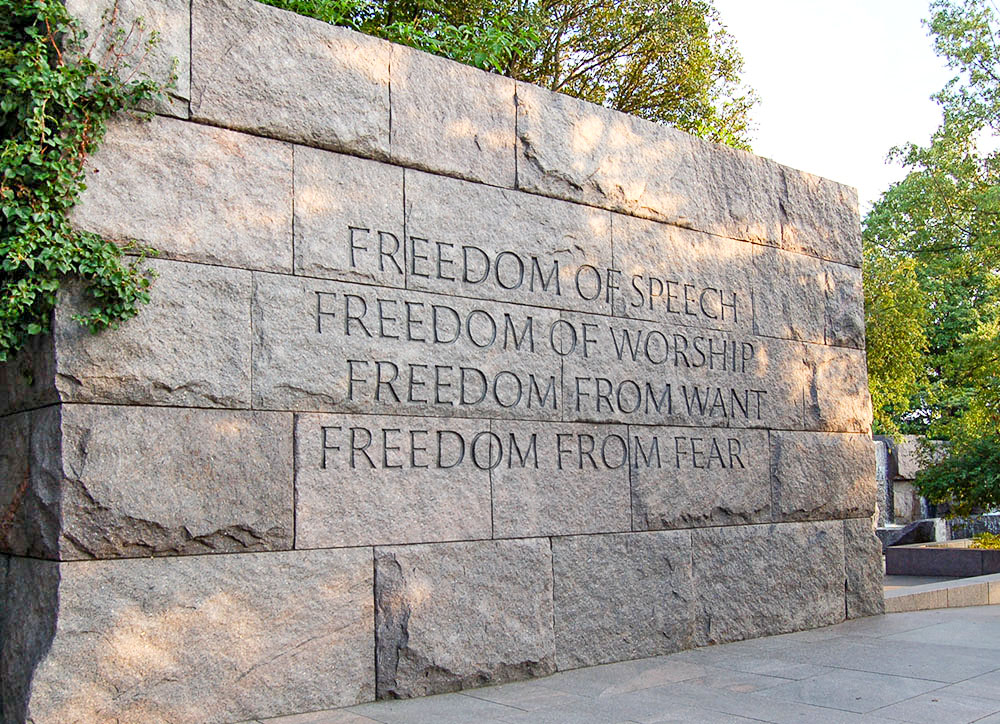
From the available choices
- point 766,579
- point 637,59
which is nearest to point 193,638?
point 766,579

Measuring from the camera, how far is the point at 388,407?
17.9 feet

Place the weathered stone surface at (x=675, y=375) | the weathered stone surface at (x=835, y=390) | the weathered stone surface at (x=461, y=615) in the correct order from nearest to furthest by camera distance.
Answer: the weathered stone surface at (x=461, y=615) → the weathered stone surface at (x=675, y=375) → the weathered stone surface at (x=835, y=390)

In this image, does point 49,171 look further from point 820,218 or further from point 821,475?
point 820,218

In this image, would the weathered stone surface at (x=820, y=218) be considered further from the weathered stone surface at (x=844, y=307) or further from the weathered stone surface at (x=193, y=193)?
the weathered stone surface at (x=193, y=193)

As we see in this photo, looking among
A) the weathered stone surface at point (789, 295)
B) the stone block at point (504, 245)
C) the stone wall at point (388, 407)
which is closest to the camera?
the stone wall at point (388, 407)

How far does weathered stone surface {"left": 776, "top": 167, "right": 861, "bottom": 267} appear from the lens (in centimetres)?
795

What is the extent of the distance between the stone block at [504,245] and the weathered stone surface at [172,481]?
1.31 m

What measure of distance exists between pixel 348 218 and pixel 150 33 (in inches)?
52.9

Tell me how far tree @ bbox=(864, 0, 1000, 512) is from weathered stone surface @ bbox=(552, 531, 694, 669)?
1145 centimetres

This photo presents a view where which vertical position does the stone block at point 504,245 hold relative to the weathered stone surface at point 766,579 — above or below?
above

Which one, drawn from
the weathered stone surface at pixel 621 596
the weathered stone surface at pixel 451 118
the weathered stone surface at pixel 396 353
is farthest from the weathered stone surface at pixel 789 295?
the weathered stone surface at pixel 451 118

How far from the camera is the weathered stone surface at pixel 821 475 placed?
7445 mm

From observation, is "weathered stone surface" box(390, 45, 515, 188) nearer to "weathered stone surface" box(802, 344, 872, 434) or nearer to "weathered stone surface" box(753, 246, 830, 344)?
"weathered stone surface" box(753, 246, 830, 344)

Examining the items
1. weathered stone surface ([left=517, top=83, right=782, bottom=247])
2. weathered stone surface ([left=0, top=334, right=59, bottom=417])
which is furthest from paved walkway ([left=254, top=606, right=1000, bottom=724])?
weathered stone surface ([left=517, top=83, right=782, bottom=247])
